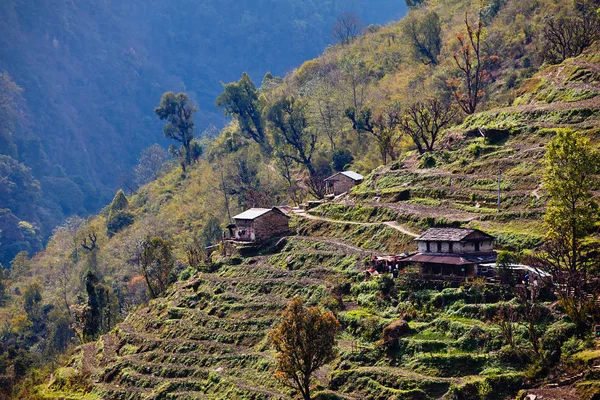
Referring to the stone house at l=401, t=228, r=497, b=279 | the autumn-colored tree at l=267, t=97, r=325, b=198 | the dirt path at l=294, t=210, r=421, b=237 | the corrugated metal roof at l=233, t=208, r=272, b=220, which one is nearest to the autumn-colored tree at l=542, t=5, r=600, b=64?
the dirt path at l=294, t=210, r=421, b=237

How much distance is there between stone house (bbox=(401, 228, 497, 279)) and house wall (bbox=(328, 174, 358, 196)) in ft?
88.6

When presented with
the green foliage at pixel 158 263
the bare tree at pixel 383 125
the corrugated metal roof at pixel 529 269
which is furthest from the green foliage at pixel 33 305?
the corrugated metal roof at pixel 529 269

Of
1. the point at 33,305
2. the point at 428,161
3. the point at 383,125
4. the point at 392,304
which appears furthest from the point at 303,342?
the point at 33,305

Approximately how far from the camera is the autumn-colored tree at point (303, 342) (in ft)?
Answer: 137

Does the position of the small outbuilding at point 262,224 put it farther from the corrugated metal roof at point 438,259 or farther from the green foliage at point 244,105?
the green foliage at point 244,105

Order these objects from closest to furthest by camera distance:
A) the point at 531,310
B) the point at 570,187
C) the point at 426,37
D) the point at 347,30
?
the point at 531,310
the point at 570,187
the point at 426,37
the point at 347,30

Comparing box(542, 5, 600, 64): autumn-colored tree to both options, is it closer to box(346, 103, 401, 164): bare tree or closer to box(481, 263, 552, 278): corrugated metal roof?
box(346, 103, 401, 164): bare tree

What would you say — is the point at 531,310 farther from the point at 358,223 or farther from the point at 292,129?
the point at 292,129

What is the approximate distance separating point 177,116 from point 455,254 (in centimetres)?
8372

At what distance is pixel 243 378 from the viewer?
48438 mm

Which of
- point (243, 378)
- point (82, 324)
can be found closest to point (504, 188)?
point (243, 378)

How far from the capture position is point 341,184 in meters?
76.8

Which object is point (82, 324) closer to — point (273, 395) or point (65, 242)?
point (273, 395)

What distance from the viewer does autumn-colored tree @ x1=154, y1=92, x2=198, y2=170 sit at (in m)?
121
